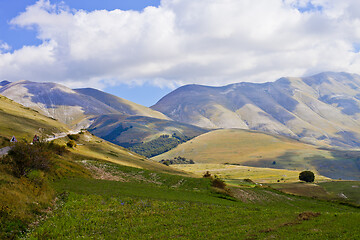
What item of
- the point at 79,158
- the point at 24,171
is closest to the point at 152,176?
the point at 79,158

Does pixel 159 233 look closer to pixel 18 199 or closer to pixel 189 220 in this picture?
pixel 189 220

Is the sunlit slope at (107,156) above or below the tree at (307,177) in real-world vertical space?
below

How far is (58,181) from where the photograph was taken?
127 feet

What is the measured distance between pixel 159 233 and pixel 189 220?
4.95 metres

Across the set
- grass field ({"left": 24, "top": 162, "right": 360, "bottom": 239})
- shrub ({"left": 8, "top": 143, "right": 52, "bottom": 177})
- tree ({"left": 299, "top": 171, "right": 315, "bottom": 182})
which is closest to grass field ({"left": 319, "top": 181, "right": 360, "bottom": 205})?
tree ({"left": 299, "top": 171, "right": 315, "bottom": 182})

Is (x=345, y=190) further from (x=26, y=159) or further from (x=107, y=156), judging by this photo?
(x=26, y=159)

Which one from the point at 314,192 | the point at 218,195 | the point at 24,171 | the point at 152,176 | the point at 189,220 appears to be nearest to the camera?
the point at 189,220

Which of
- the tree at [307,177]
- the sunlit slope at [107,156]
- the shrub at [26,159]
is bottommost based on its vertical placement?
the sunlit slope at [107,156]

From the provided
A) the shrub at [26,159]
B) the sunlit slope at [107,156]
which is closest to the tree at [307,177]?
the sunlit slope at [107,156]

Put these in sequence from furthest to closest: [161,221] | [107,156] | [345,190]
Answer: [345,190], [107,156], [161,221]

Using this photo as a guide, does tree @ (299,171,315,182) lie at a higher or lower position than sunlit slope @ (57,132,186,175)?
higher

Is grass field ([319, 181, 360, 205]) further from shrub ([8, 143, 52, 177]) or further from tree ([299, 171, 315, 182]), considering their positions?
shrub ([8, 143, 52, 177])

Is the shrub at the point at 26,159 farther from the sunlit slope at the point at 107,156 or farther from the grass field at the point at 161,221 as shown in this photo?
the sunlit slope at the point at 107,156

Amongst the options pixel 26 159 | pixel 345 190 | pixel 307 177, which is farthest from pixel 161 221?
pixel 307 177
